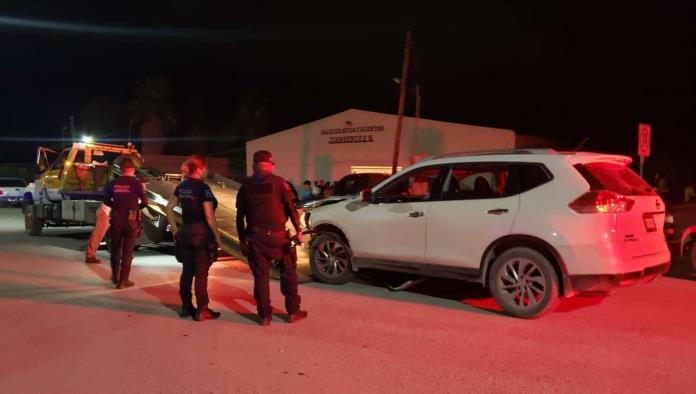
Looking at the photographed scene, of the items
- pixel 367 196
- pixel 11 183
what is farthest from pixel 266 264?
pixel 11 183

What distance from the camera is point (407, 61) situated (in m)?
22.6

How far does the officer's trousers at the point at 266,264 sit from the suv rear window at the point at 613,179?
10.3 feet

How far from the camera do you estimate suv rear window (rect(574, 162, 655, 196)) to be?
6.19m

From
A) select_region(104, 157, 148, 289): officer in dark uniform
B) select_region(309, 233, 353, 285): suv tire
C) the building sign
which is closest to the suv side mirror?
select_region(309, 233, 353, 285): suv tire

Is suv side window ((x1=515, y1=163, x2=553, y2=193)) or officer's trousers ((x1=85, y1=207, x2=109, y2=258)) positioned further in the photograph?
officer's trousers ((x1=85, y1=207, x2=109, y2=258))

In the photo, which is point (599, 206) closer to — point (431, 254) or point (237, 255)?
point (431, 254)

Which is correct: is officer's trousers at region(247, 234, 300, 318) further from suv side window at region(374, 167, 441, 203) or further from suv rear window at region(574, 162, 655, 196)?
suv rear window at region(574, 162, 655, 196)

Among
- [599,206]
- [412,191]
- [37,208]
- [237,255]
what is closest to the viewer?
[599,206]

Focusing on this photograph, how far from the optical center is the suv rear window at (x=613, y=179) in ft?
20.3

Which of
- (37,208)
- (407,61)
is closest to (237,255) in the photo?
(37,208)

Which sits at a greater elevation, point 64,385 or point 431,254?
point 431,254

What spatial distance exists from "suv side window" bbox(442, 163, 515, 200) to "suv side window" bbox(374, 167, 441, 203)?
0.68 ft

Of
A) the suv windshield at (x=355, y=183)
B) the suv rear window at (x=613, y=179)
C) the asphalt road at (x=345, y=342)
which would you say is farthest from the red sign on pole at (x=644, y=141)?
the suv windshield at (x=355, y=183)

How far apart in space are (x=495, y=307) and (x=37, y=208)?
12052mm
